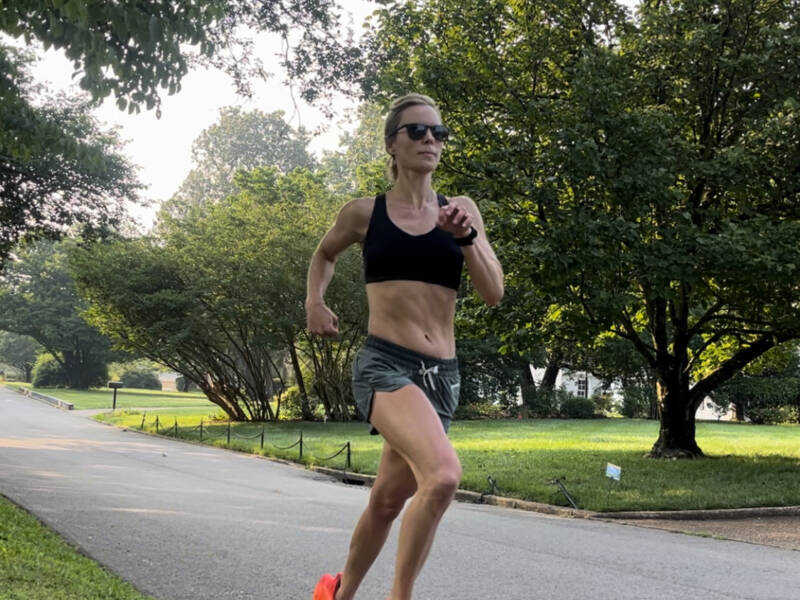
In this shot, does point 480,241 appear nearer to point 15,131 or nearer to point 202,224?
point 15,131

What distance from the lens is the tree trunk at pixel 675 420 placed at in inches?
725

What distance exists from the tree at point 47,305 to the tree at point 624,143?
5609 centimetres

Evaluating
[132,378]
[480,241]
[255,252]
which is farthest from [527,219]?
[132,378]

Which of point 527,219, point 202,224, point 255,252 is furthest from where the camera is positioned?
point 202,224

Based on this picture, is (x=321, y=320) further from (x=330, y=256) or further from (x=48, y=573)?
(x=48, y=573)

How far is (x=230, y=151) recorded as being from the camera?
77.9 metres

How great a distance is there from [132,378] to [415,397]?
8916 centimetres

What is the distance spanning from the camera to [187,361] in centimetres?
3522

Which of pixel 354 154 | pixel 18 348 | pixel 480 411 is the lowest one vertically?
pixel 480 411

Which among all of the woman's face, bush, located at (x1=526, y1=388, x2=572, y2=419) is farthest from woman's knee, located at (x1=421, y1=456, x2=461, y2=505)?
bush, located at (x1=526, y1=388, x2=572, y2=419)

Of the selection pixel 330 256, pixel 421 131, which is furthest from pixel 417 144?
pixel 330 256

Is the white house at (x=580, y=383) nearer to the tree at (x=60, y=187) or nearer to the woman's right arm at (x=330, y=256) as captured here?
the tree at (x=60, y=187)

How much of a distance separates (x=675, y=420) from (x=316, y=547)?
41.3 ft

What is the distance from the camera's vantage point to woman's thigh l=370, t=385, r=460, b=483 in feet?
9.32
